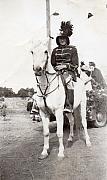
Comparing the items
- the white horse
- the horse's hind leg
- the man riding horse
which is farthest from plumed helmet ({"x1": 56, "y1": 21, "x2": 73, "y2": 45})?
the horse's hind leg

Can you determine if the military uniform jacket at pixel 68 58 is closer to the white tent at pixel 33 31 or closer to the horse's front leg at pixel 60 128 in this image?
the white tent at pixel 33 31

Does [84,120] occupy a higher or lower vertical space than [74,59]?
lower

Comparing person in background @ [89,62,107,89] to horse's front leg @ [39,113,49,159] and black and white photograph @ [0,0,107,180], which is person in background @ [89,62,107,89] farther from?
horse's front leg @ [39,113,49,159]

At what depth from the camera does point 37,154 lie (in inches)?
51.9

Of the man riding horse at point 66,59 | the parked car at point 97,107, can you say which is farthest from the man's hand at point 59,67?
the parked car at point 97,107

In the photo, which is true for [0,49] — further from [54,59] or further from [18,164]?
[18,164]

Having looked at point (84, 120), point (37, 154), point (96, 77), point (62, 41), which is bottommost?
point (37, 154)

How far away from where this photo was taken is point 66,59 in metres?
1.29

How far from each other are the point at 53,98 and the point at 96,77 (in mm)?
153

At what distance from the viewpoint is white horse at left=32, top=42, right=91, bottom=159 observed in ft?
4.20

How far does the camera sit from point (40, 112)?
132 cm

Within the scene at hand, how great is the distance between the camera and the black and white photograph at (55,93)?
129 centimetres

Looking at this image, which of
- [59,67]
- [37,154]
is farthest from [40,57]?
[37,154]

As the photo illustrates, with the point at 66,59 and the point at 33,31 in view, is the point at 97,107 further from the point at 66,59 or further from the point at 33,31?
the point at 33,31
